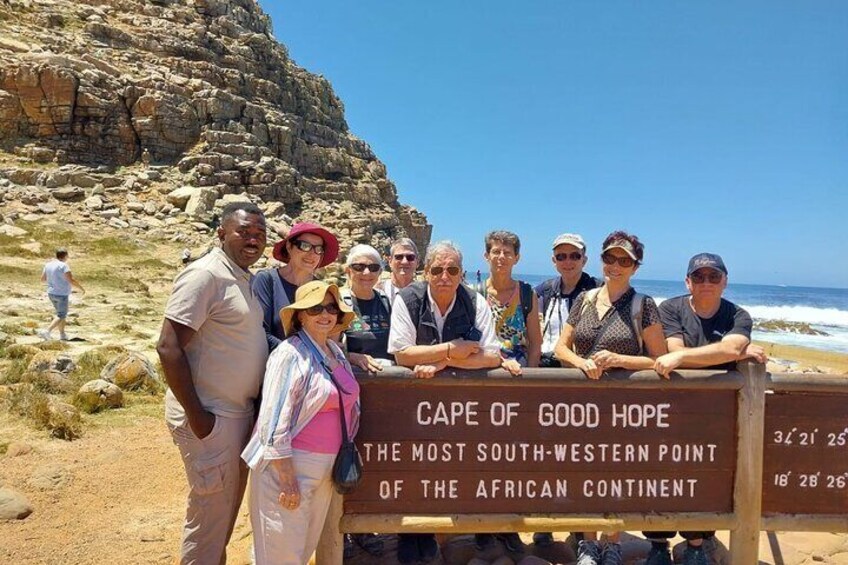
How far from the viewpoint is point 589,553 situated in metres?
3.69

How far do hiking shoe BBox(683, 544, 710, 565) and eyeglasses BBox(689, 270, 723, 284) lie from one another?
1.98 meters

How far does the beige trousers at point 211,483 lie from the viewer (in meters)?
3.04

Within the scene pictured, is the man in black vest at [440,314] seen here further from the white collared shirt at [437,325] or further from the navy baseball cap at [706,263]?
the navy baseball cap at [706,263]

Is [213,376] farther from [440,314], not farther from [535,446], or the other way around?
[535,446]

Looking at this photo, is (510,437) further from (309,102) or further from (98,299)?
(309,102)

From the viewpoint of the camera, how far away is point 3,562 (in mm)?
4109

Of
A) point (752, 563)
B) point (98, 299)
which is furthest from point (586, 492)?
point (98, 299)

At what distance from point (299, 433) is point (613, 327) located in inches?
84.8

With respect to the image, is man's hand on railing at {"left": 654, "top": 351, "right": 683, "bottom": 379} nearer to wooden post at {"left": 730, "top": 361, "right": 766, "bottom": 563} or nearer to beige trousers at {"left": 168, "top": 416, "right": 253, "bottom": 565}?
wooden post at {"left": 730, "top": 361, "right": 766, "bottom": 563}

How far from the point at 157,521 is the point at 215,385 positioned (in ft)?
9.55

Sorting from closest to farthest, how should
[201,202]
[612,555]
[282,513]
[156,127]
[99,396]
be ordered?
[282,513], [612,555], [99,396], [201,202], [156,127]

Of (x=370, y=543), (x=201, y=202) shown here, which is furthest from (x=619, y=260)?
(x=201, y=202)

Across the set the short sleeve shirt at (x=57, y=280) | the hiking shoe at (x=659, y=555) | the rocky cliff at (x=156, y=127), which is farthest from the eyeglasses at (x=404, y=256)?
the rocky cliff at (x=156, y=127)

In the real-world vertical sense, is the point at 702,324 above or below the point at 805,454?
above
